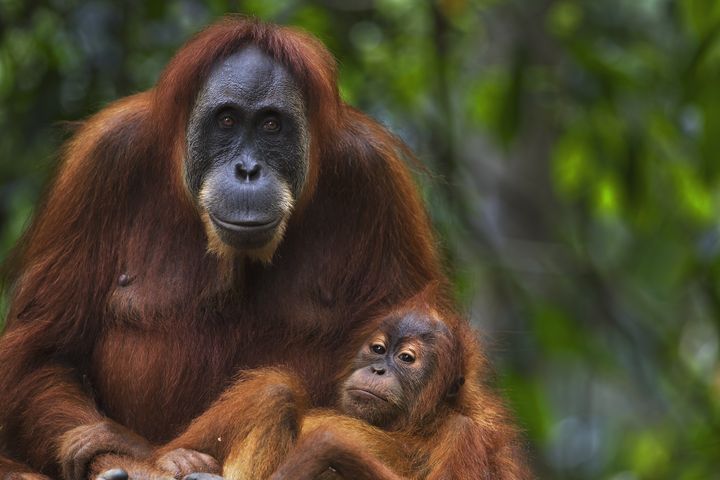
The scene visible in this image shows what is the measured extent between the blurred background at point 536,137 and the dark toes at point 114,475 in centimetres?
161

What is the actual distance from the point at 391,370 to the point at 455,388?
23 centimetres

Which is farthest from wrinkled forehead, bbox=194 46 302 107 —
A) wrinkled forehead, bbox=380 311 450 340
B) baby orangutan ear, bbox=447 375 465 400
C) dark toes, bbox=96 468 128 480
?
dark toes, bbox=96 468 128 480

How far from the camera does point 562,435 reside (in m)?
9.39

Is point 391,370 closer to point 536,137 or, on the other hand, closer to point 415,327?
point 415,327

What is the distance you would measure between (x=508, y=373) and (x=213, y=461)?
2.87m

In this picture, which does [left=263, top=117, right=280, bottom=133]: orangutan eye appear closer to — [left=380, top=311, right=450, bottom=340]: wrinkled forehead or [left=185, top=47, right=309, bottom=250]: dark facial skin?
[left=185, top=47, right=309, bottom=250]: dark facial skin

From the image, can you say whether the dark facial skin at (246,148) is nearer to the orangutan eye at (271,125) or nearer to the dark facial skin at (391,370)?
the orangutan eye at (271,125)

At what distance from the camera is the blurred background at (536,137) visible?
6.20 meters

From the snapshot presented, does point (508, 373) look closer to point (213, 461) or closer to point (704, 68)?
point (704, 68)

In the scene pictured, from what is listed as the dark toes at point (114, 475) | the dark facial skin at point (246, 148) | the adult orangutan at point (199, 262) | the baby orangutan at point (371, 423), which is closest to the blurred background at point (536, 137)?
the adult orangutan at point (199, 262)

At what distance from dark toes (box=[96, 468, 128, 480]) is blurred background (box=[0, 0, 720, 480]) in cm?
161

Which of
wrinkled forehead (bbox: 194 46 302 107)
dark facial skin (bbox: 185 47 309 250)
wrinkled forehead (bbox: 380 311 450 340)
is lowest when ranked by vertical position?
wrinkled forehead (bbox: 380 311 450 340)

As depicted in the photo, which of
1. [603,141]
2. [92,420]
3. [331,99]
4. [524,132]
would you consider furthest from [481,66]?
[92,420]

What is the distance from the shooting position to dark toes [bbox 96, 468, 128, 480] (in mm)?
3758
